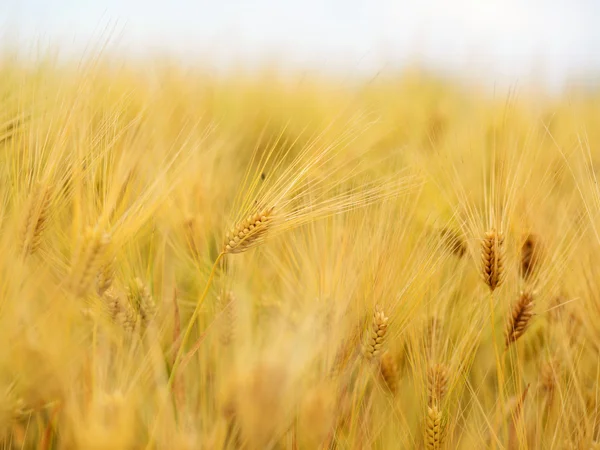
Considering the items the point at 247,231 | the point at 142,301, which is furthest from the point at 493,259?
the point at 142,301

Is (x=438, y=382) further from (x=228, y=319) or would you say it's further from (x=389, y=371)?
(x=228, y=319)

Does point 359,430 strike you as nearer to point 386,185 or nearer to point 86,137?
point 386,185

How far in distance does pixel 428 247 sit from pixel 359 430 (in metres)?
0.28

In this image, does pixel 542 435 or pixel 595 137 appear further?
pixel 595 137

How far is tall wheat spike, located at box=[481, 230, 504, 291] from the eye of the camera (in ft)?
2.41

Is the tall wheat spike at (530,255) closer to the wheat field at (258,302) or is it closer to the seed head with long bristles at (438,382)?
the wheat field at (258,302)

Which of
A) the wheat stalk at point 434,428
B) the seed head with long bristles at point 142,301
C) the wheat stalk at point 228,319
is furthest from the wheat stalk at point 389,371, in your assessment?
the seed head with long bristles at point 142,301

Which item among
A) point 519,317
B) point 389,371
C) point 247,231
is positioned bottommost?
point 389,371

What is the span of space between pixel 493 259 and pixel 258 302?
0.39 meters

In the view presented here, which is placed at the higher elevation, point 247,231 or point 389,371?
point 247,231

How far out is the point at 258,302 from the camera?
909 mm

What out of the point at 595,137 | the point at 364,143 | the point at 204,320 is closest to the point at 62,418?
the point at 204,320

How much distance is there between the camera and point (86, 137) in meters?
0.75

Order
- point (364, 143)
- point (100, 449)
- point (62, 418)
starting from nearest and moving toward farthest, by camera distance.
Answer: point (100, 449), point (62, 418), point (364, 143)
